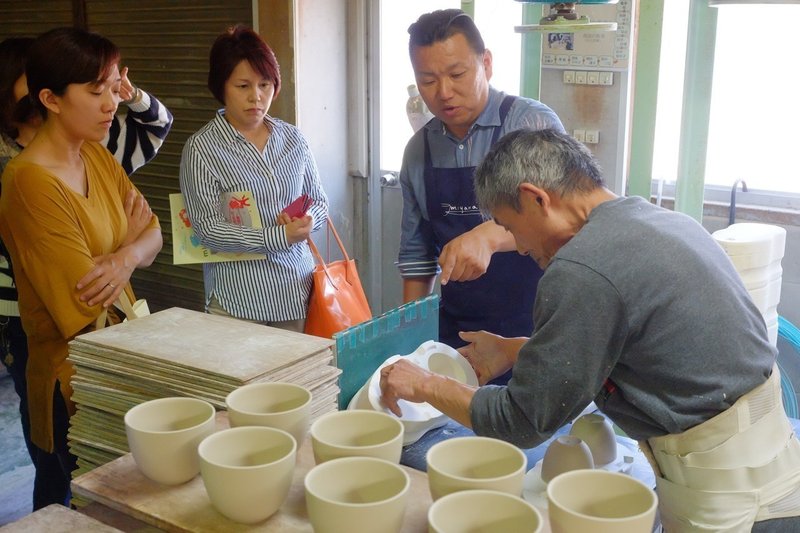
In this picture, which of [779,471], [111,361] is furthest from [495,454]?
[111,361]

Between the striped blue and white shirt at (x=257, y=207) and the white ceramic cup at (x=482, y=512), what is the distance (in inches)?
73.7

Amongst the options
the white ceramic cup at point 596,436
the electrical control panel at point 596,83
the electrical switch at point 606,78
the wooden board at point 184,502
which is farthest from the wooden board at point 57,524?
the electrical switch at point 606,78

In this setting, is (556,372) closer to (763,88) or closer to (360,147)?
(763,88)

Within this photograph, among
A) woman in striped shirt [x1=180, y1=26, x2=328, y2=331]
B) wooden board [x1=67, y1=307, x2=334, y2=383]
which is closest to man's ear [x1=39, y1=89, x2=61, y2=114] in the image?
woman in striped shirt [x1=180, y1=26, x2=328, y2=331]

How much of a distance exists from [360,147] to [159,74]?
1.40 metres

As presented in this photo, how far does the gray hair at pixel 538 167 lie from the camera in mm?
1595

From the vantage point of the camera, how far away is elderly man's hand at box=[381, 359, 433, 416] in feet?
5.74

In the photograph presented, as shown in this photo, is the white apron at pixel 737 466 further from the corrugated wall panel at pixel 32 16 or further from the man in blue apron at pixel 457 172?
the corrugated wall panel at pixel 32 16

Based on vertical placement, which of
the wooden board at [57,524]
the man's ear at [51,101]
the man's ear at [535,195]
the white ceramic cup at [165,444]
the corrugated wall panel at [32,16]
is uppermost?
the corrugated wall panel at [32,16]

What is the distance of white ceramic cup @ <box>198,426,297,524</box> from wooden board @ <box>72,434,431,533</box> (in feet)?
0.09

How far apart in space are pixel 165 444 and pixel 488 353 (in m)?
1.07

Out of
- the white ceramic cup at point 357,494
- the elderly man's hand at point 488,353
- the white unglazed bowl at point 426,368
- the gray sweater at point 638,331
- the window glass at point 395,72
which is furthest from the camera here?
the window glass at point 395,72

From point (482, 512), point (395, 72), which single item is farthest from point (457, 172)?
point (395, 72)

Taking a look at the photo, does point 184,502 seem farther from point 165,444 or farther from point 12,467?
point 12,467
